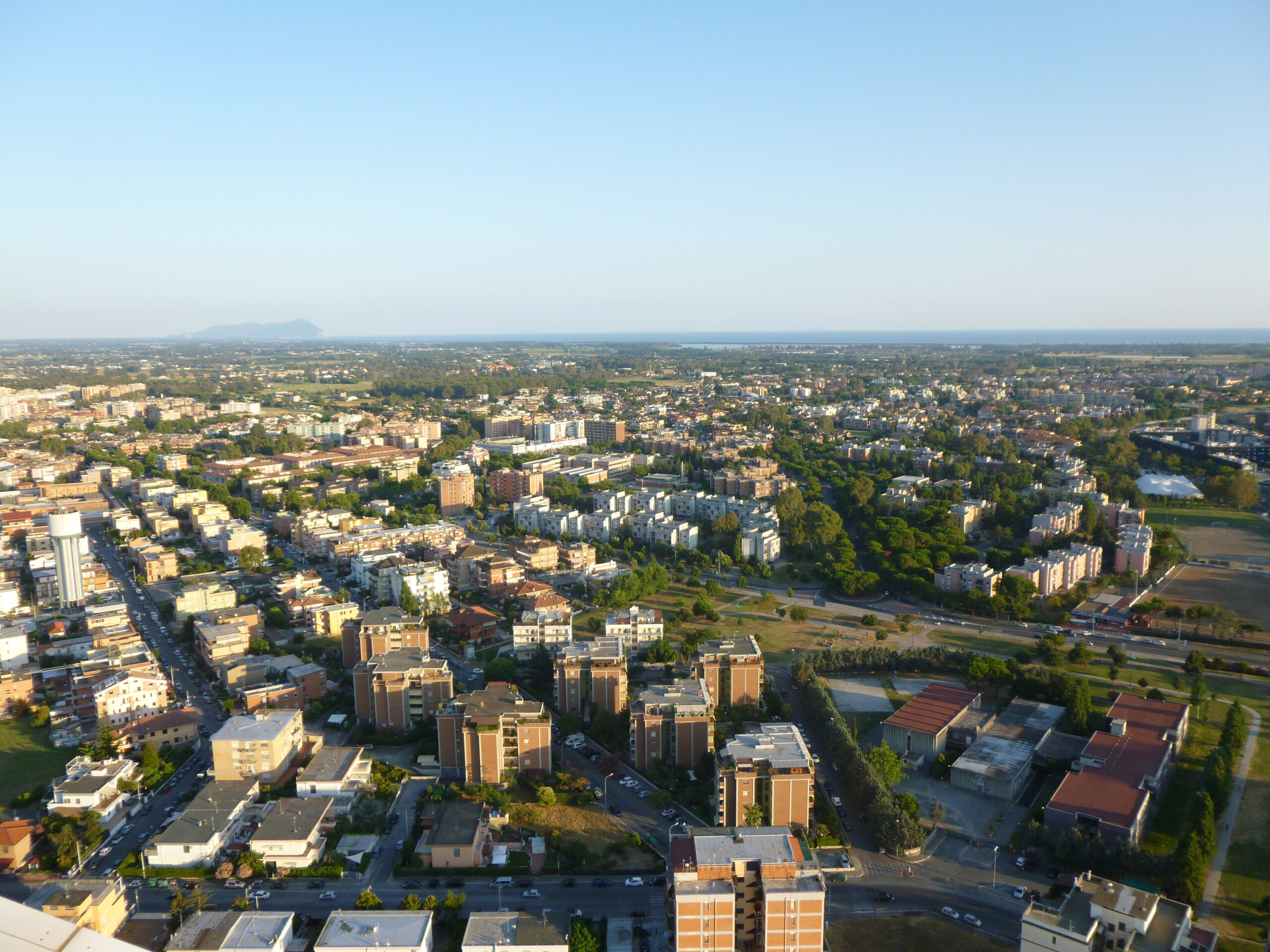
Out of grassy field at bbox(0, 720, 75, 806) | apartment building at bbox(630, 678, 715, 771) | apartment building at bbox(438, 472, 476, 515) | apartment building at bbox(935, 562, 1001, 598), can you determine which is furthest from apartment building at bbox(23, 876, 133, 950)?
apartment building at bbox(438, 472, 476, 515)

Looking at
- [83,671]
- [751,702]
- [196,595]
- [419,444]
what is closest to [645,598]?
[751,702]

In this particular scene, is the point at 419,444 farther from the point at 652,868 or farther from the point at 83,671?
the point at 652,868

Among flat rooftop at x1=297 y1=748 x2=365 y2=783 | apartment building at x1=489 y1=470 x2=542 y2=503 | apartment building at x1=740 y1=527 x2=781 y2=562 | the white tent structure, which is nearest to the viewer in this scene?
flat rooftop at x1=297 y1=748 x2=365 y2=783

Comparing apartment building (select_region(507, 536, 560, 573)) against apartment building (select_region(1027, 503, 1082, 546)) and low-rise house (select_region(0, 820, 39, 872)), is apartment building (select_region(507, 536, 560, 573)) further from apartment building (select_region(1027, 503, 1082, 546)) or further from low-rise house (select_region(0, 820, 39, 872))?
apartment building (select_region(1027, 503, 1082, 546))

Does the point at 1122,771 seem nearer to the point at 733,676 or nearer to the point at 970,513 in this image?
the point at 733,676

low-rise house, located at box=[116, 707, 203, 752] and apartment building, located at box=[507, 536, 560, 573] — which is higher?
apartment building, located at box=[507, 536, 560, 573]

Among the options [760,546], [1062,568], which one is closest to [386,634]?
[760,546]

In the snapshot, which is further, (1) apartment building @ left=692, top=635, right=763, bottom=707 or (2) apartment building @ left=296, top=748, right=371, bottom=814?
(1) apartment building @ left=692, top=635, right=763, bottom=707

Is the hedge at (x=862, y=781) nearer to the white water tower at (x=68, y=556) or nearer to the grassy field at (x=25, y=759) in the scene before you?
the grassy field at (x=25, y=759)
